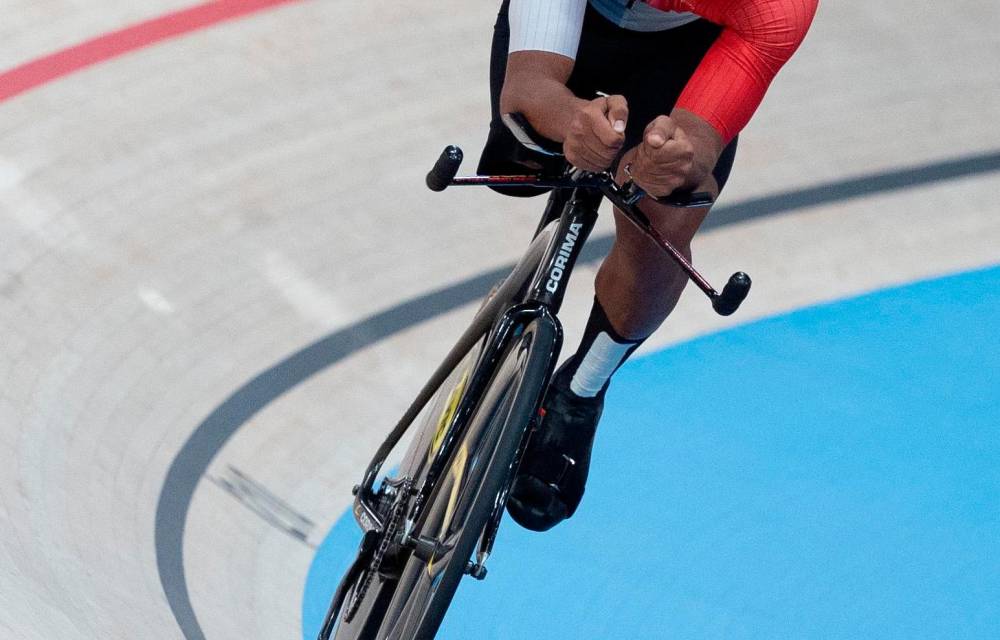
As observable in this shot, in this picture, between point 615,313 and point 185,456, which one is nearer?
point 615,313

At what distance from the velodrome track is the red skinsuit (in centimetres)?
120

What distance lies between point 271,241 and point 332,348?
384 millimetres

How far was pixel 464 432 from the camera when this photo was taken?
6.47 feet

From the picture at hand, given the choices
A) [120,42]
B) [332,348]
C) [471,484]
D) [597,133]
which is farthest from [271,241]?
[597,133]

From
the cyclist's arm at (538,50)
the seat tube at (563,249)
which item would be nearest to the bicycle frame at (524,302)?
the seat tube at (563,249)

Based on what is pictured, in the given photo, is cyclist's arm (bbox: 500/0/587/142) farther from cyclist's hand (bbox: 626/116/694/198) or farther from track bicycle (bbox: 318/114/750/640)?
cyclist's hand (bbox: 626/116/694/198)

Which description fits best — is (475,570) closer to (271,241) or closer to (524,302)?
(524,302)

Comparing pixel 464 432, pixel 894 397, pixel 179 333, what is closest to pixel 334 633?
pixel 464 432

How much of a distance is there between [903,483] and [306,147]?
1886mm

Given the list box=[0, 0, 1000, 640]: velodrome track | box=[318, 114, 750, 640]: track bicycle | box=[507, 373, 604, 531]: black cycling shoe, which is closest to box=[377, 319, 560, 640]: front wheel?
box=[318, 114, 750, 640]: track bicycle

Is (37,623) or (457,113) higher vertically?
(37,623)

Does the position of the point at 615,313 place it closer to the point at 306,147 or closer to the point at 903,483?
the point at 903,483

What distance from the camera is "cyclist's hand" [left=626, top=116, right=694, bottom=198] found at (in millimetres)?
1591

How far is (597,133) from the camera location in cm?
158
